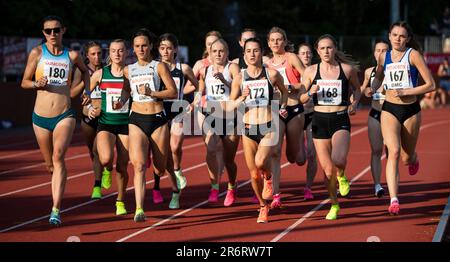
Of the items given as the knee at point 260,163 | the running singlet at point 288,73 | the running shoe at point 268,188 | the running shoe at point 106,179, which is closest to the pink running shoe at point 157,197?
the running shoe at point 106,179

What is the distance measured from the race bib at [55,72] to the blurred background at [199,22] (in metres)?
17.4

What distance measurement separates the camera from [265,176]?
11.6m

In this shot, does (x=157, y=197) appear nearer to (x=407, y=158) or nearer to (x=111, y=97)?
(x=111, y=97)

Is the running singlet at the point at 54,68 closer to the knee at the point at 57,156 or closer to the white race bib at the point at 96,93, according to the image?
the knee at the point at 57,156

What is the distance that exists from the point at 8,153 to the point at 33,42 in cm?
796

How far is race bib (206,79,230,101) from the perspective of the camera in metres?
12.8

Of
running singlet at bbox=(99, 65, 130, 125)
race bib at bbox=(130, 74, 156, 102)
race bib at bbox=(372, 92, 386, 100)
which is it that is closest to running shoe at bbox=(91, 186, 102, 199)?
running singlet at bbox=(99, 65, 130, 125)

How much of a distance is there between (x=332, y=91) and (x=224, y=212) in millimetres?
1943

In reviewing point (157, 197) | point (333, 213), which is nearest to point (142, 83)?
point (157, 197)

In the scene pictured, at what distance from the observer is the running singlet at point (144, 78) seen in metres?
11.2

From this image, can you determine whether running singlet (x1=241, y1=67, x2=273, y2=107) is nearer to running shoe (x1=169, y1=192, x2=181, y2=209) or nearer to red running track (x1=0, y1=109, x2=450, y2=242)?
red running track (x1=0, y1=109, x2=450, y2=242)

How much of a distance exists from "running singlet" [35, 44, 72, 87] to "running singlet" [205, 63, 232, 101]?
225 centimetres

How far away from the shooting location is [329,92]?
451 inches
